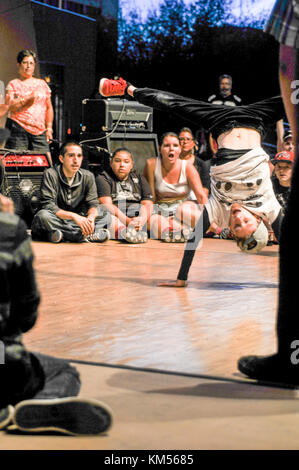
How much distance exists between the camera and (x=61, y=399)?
1458mm

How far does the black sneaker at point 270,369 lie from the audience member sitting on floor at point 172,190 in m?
3.87

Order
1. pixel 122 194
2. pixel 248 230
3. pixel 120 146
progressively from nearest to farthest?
pixel 248 230, pixel 122 194, pixel 120 146

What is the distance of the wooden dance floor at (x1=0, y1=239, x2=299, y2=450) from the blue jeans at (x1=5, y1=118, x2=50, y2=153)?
6.64 feet

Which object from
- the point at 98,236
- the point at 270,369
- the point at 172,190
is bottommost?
the point at 98,236

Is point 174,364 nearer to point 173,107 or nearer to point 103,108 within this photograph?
point 173,107

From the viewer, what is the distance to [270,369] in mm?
1814

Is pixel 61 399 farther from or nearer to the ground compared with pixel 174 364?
farther from the ground

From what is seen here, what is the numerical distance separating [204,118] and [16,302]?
2104 millimetres

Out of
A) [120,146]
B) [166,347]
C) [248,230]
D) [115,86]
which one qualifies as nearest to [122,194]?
[120,146]

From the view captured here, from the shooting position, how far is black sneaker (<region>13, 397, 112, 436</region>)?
146 centimetres

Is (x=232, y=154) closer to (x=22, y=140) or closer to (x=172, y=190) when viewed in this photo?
(x=172, y=190)

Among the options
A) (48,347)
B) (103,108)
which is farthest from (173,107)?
(103,108)

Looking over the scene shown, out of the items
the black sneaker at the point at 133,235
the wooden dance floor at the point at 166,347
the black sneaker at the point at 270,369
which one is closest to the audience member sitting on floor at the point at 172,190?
the black sneaker at the point at 133,235

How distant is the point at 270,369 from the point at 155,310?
1164mm
